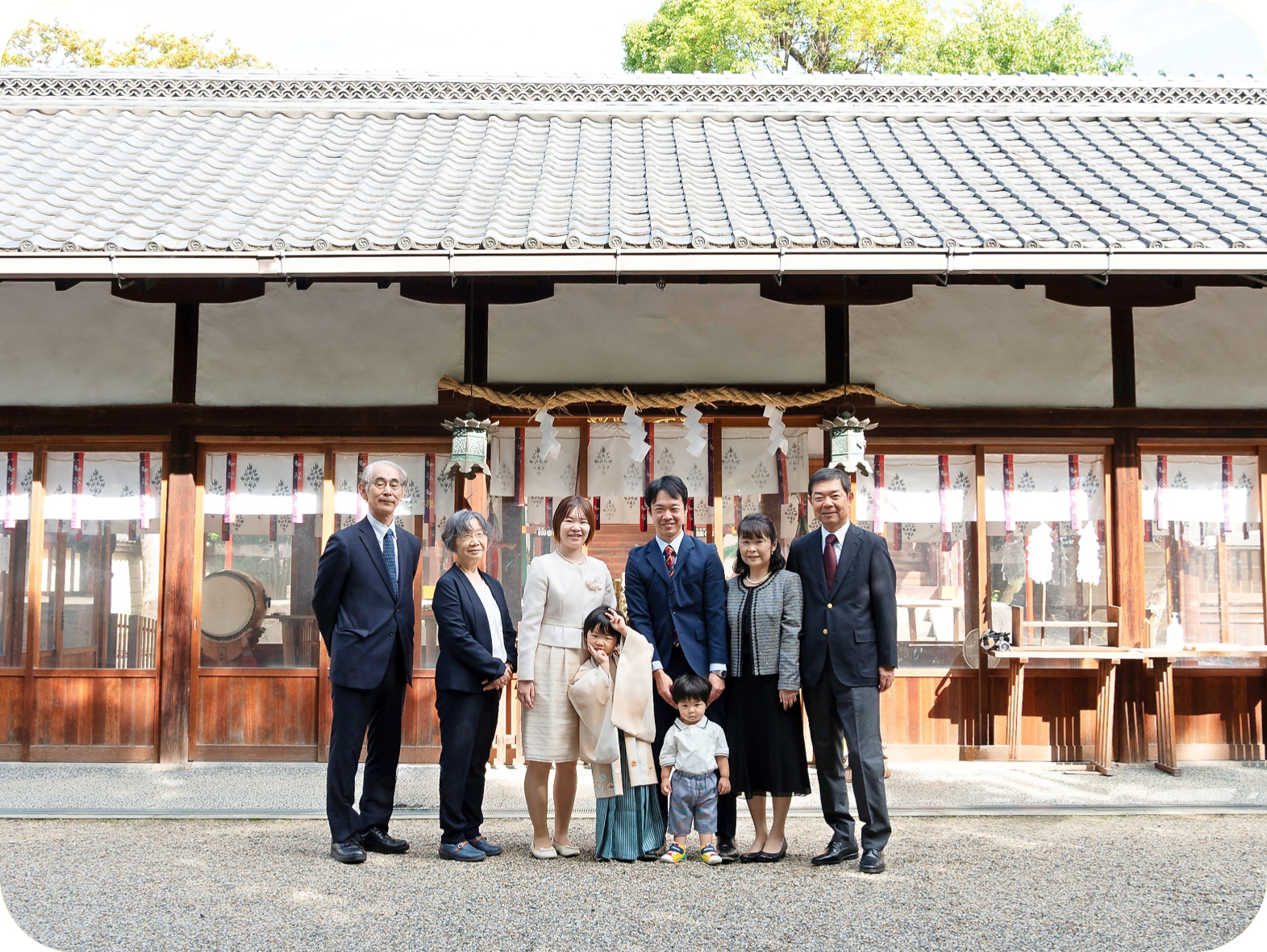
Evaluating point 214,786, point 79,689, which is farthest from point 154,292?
point 214,786

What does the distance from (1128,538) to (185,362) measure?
22.9 feet

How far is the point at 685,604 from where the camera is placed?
190 inches

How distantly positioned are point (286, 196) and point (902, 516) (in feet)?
16.4

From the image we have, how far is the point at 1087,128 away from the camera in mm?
8969

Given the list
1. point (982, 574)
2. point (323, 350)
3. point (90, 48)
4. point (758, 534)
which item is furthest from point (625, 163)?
point (90, 48)

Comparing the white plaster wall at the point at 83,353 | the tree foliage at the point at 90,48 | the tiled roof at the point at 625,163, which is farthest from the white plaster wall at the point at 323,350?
the tree foliage at the point at 90,48

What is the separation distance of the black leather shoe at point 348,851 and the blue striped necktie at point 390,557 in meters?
1.21

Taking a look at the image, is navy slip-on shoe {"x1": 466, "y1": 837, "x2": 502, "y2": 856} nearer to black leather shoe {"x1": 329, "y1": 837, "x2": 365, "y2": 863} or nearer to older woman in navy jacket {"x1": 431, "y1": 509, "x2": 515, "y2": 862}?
older woman in navy jacket {"x1": 431, "y1": 509, "x2": 515, "y2": 862}

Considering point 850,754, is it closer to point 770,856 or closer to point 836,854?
point 836,854

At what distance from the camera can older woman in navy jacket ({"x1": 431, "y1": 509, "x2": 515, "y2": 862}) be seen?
477cm

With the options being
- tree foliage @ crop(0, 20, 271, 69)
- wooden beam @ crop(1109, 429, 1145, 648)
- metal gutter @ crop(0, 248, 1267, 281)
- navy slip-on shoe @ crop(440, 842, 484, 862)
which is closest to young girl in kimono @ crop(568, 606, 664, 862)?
navy slip-on shoe @ crop(440, 842, 484, 862)

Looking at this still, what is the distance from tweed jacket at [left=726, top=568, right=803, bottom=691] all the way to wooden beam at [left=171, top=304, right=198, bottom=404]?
14.9 ft

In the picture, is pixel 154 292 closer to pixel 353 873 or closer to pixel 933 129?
pixel 353 873

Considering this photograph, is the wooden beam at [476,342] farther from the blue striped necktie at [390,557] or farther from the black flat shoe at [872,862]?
the black flat shoe at [872,862]
